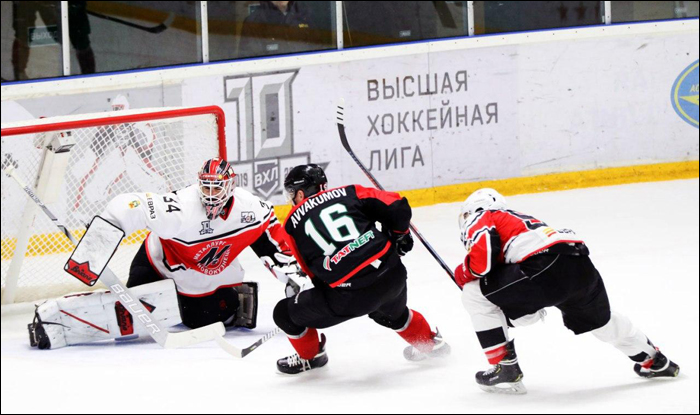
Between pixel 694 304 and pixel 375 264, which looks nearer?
pixel 375 264

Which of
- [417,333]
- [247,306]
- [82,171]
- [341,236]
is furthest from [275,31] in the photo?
[341,236]

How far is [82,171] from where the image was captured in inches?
211

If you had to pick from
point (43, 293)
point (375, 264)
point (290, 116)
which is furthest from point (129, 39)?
point (375, 264)

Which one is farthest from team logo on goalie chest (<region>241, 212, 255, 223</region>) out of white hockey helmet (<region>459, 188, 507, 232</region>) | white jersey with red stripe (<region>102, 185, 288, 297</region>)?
white hockey helmet (<region>459, 188, 507, 232</region>)

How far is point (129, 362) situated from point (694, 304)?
2.36 m

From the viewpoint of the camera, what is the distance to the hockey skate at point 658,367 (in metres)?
3.88

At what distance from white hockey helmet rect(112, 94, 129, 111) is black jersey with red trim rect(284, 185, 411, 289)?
257cm

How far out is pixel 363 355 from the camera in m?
4.41

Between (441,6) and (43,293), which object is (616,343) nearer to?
(43,293)

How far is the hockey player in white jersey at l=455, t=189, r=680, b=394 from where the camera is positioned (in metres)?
3.74

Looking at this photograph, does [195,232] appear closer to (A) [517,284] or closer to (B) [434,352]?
(B) [434,352]

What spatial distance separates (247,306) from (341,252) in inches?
38.8

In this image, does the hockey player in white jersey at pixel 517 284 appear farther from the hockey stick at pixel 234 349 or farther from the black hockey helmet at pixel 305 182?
the hockey stick at pixel 234 349

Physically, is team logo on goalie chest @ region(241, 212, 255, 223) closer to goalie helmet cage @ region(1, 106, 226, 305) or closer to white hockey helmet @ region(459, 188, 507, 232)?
goalie helmet cage @ region(1, 106, 226, 305)
